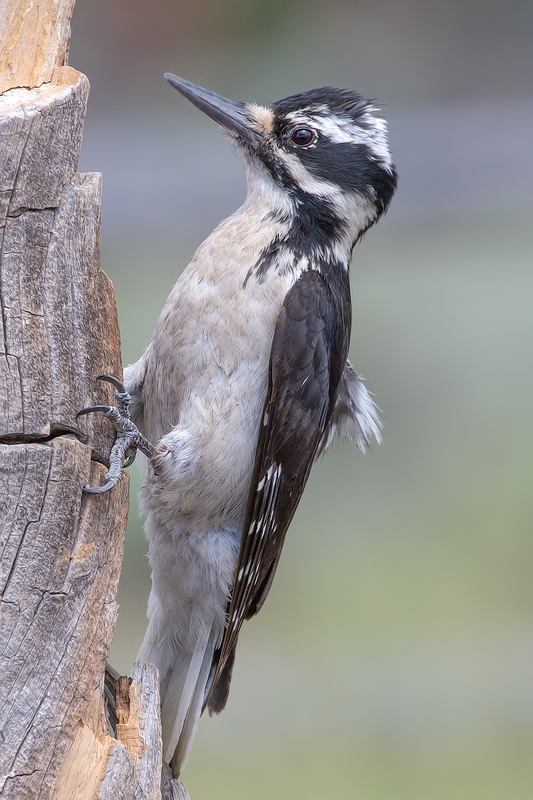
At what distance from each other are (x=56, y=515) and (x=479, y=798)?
4.43 m

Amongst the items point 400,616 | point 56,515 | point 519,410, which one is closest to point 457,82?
point 519,410

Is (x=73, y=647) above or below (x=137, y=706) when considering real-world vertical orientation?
above

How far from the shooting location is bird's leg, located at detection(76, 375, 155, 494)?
2020 millimetres

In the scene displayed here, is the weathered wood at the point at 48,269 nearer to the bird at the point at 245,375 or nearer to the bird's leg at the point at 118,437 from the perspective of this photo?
the bird's leg at the point at 118,437

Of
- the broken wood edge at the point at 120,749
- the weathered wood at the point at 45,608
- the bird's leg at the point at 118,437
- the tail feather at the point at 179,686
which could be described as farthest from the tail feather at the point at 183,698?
the bird's leg at the point at 118,437

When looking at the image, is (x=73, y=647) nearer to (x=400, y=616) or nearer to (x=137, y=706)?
(x=137, y=706)

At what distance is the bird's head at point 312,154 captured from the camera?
9.37ft

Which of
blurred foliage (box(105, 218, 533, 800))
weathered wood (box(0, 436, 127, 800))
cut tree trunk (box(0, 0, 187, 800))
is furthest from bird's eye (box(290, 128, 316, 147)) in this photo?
blurred foliage (box(105, 218, 533, 800))

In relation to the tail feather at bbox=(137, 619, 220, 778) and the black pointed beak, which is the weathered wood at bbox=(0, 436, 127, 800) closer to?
the tail feather at bbox=(137, 619, 220, 778)

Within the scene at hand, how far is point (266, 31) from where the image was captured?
6309 mm

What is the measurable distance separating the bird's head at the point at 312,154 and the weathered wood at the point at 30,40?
2.78 feet

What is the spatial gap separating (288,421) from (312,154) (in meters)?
0.94

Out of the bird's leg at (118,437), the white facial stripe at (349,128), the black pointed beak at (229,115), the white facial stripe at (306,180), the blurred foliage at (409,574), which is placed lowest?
the blurred foliage at (409,574)

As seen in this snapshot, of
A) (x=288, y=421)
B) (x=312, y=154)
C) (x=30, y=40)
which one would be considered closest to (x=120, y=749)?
(x=288, y=421)
